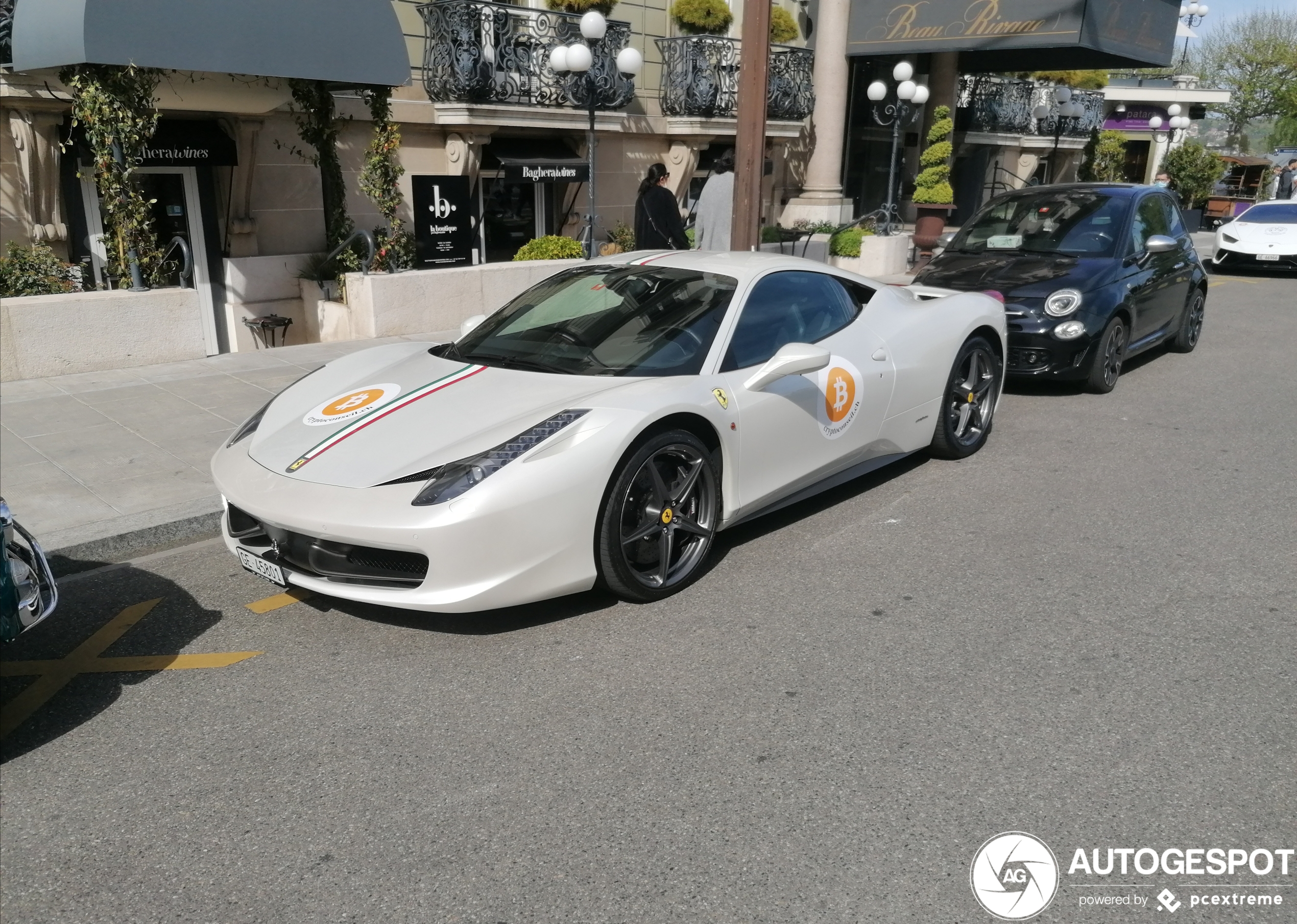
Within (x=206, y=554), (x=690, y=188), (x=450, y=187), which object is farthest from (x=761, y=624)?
(x=690, y=188)

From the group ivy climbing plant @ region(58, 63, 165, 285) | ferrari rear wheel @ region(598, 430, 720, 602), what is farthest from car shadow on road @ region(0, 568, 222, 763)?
ivy climbing plant @ region(58, 63, 165, 285)

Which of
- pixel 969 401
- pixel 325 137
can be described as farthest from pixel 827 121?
pixel 969 401

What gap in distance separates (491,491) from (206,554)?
217cm

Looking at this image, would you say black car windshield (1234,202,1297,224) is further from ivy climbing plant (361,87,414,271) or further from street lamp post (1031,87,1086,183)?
ivy climbing plant (361,87,414,271)

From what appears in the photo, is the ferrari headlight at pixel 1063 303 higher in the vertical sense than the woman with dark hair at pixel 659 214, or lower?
lower

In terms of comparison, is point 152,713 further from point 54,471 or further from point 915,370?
point 915,370

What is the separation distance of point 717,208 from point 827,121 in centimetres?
913

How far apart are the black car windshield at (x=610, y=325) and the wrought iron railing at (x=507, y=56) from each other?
887cm

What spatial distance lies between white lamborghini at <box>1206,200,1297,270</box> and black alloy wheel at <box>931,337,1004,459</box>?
14833 mm

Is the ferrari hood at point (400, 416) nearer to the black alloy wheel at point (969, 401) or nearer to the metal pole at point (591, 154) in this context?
the black alloy wheel at point (969, 401)

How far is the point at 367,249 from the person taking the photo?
39.5 feet

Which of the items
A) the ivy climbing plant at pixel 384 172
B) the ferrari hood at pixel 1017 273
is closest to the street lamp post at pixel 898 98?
the ferrari hood at pixel 1017 273

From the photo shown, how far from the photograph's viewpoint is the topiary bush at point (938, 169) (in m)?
19.8

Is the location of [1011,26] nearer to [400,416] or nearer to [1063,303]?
[1063,303]
